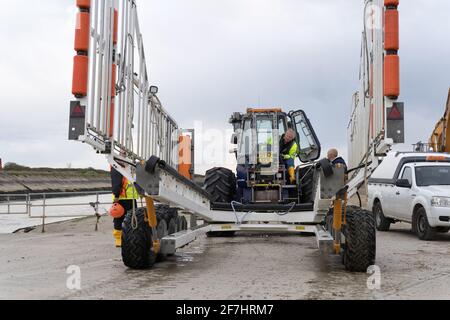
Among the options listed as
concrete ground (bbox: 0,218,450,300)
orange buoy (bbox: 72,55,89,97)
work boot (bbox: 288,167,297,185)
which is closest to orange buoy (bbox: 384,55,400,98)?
concrete ground (bbox: 0,218,450,300)

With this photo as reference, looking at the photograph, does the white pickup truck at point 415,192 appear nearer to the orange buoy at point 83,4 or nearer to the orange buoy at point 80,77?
the orange buoy at point 80,77

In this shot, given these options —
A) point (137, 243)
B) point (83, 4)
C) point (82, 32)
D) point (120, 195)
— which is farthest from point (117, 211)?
point (83, 4)

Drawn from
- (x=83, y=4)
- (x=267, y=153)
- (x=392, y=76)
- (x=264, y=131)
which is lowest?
(x=267, y=153)

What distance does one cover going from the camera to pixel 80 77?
5.61 metres

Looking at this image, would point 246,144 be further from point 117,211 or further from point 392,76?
point 392,76

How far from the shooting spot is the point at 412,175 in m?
12.4

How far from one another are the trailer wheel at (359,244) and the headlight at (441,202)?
5.30m

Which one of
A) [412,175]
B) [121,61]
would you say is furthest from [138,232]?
[412,175]

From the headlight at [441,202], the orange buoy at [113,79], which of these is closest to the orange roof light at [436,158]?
the headlight at [441,202]

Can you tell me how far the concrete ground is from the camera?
5.21 meters

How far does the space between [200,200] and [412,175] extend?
670 cm

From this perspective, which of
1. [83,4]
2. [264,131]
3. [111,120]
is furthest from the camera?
[264,131]

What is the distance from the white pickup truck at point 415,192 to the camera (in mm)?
11117

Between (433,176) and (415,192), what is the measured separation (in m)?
0.72
